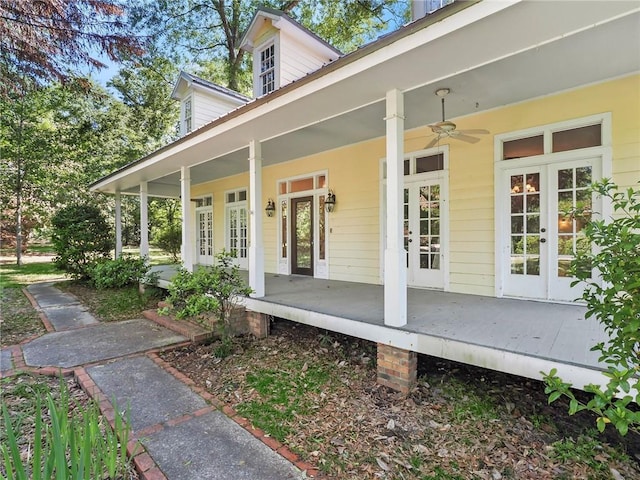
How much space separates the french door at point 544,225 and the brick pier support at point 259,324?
11.8ft

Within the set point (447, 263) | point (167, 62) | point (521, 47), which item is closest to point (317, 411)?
point (447, 263)

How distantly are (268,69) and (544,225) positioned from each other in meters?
6.25

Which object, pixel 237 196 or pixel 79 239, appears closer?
pixel 237 196

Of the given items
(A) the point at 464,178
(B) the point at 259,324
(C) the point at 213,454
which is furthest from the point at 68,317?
(A) the point at 464,178

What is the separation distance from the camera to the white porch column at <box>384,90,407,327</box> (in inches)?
140

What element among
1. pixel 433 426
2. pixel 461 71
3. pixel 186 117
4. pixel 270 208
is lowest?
pixel 433 426

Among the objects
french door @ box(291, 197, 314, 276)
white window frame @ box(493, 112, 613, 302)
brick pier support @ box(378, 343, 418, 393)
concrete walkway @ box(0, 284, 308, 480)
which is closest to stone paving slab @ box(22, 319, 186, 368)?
concrete walkway @ box(0, 284, 308, 480)

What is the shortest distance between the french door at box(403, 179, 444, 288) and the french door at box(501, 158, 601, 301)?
3.28 ft

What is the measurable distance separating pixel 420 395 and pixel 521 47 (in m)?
3.30

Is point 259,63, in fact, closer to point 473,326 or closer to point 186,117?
point 186,117

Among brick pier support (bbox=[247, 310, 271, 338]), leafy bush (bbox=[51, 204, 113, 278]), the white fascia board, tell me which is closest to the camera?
the white fascia board

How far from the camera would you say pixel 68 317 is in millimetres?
6684

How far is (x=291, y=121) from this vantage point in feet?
15.7

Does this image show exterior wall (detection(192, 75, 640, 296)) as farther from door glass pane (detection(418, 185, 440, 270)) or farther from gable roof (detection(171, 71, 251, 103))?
gable roof (detection(171, 71, 251, 103))
